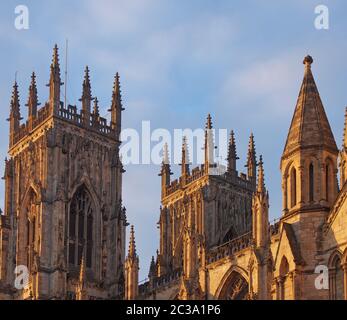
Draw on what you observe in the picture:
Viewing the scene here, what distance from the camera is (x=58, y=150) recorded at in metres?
75.8

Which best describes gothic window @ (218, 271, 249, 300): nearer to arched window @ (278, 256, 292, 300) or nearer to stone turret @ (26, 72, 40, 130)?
stone turret @ (26, 72, 40, 130)

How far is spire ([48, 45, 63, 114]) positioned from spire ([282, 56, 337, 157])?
2018 inches

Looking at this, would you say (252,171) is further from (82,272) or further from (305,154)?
(305,154)

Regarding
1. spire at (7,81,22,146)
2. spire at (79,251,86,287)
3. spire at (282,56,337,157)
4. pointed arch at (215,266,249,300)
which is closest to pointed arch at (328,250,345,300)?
spire at (282,56,337,157)

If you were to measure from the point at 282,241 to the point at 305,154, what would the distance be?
1.91m

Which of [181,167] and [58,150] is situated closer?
[58,150]

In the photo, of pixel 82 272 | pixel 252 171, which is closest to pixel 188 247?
pixel 82 272

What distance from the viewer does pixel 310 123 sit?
25750 millimetres

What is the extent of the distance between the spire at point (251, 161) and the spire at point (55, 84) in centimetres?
1430

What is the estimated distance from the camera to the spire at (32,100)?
259 feet

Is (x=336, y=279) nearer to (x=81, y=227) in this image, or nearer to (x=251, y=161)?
(x=81, y=227)

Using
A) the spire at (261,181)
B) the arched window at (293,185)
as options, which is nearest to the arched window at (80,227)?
the spire at (261,181)
